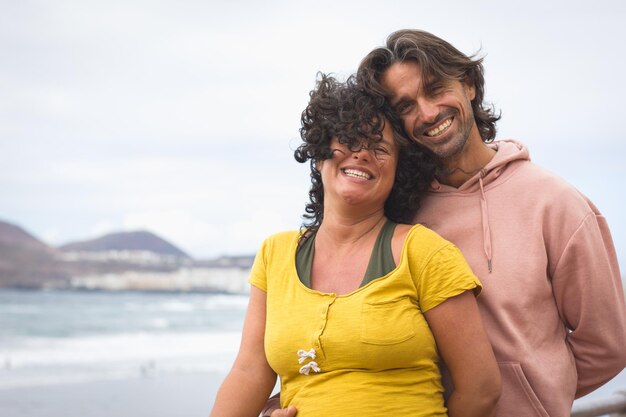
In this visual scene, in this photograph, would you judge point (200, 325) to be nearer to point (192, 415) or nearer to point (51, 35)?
point (192, 415)

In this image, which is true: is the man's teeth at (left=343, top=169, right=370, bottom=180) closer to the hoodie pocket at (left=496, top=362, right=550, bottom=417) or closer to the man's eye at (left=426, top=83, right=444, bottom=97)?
the man's eye at (left=426, top=83, right=444, bottom=97)

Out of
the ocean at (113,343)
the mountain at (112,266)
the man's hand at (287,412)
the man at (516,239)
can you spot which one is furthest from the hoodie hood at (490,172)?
the mountain at (112,266)

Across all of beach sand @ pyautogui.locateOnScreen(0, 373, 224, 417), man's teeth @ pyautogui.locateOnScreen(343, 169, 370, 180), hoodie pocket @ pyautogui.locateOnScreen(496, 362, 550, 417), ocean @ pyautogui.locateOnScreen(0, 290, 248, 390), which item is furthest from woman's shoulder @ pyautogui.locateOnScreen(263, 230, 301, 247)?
ocean @ pyautogui.locateOnScreen(0, 290, 248, 390)

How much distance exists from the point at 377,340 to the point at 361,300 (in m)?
0.11

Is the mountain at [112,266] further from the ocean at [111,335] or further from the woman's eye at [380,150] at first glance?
the woman's eye at [380,150]

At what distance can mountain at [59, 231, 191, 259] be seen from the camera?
31031 mm

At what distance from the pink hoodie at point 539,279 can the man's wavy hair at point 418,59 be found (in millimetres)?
302

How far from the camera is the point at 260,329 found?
86.7 inches

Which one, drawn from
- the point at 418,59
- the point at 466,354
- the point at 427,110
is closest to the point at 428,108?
the point at 427,110

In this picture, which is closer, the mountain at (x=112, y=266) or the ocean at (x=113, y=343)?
the ocean at (x=113, y=343)

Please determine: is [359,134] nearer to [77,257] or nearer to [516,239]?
[516,239]

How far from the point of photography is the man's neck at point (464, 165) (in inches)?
90.7

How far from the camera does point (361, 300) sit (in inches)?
76.1

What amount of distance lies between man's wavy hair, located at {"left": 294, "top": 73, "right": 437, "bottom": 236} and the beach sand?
5.91 meters
